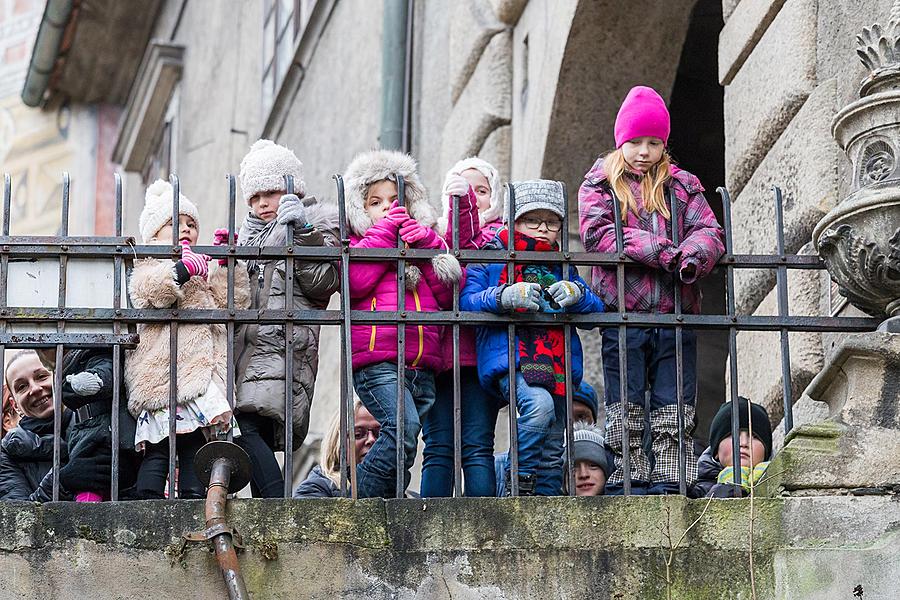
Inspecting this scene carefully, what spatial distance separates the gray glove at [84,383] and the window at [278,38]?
747cm

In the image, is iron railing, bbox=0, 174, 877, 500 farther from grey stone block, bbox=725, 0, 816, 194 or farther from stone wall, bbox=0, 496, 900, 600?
grey stone block, bbox=725, 0, 816, 194

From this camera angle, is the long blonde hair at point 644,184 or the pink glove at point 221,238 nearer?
the pink glove at point 221,238

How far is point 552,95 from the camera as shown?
8820mm

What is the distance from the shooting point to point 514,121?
9.55 metres

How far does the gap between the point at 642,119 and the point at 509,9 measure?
3.48 metres

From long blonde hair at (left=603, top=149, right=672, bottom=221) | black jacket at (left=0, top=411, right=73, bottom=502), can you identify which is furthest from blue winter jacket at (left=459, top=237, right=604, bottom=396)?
black jacket at (left=0, top=411, right=73, bottom=502)

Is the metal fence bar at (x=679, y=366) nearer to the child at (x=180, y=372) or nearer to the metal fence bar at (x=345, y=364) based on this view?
the metal fence bar at (x=345, y=364)

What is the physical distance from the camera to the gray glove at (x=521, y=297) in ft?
18.0

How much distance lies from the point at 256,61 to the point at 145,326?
892 cm

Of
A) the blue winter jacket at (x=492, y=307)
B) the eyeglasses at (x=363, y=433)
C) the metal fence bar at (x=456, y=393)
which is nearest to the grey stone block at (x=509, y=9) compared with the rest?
the eyeglasses at (x=363, y=433)

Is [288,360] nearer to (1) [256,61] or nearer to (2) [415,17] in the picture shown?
(2) [415,17]

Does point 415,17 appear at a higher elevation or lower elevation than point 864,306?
higher

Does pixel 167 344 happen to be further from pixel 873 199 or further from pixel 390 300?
pixel 873 199

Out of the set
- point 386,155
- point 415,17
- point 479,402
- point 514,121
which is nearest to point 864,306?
point 479,402
